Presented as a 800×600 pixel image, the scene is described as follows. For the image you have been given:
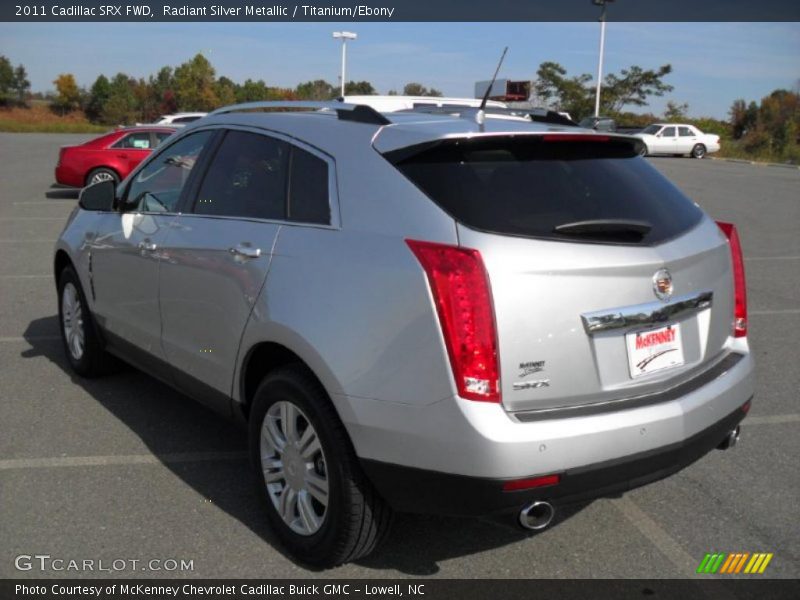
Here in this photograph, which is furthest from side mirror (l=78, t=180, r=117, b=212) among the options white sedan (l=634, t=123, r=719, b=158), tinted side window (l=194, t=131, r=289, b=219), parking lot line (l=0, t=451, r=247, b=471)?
white sedan (l=634, t=123, r=719, b=158)

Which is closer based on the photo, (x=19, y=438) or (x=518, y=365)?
(x=518, y=365)

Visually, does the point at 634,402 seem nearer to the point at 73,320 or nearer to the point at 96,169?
the point at 73,320

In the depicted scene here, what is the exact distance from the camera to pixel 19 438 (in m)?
4.56

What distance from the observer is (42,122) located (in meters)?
73.5

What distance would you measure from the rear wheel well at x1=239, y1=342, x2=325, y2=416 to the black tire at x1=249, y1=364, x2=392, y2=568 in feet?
0.28

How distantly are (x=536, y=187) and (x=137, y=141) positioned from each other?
54.7ft

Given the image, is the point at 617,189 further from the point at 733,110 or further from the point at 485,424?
the point at 733,110

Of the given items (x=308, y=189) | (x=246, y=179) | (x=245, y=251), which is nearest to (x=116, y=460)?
(x=245, y=251)

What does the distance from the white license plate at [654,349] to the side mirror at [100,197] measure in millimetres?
3338

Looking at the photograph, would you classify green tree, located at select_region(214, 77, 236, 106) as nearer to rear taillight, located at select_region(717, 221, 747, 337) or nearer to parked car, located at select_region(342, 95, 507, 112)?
parked car, located at select_region(342, 95, 507, 112)

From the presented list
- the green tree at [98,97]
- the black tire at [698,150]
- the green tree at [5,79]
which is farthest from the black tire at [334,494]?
the green tree at [5,79]

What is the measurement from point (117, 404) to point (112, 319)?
605 millimetres
